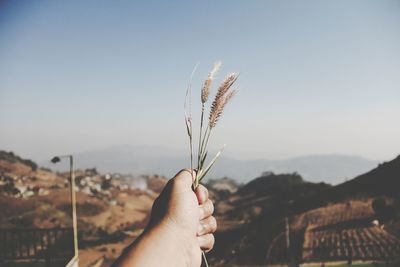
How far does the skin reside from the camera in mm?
1781

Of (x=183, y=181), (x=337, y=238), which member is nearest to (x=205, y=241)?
(x=183, y=181)

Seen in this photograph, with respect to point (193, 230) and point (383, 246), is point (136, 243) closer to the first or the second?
point (193, 230)

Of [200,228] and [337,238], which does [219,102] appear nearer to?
[200,228]

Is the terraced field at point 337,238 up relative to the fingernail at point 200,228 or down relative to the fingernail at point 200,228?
down

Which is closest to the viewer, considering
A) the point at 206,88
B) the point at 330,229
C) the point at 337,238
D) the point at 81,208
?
the point at 206,88

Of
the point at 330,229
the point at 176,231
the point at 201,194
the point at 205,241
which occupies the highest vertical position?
the point at 201,194

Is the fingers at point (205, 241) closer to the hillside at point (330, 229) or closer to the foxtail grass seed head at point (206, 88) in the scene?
the foxtail grass seed head at point (206, 88)

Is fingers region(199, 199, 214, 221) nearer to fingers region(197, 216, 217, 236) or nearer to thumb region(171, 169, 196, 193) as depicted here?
fingers region(197, 216, 217, 236)

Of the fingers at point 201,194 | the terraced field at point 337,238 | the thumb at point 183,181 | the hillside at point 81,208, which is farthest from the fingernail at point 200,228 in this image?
the hillside at point 81,208

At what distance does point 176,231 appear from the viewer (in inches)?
79.3

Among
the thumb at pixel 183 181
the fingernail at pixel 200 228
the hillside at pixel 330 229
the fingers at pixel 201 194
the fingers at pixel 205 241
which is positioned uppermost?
the thumb at pixel 183 181

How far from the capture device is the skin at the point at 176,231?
5.84 feet

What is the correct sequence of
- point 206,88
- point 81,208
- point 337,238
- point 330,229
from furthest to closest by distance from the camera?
point 81,208 < point 330,229 < point 337,238 < point 206,88

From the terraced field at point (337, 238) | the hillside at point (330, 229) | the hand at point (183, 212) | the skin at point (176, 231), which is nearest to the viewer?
the skin at point (176, 231)
